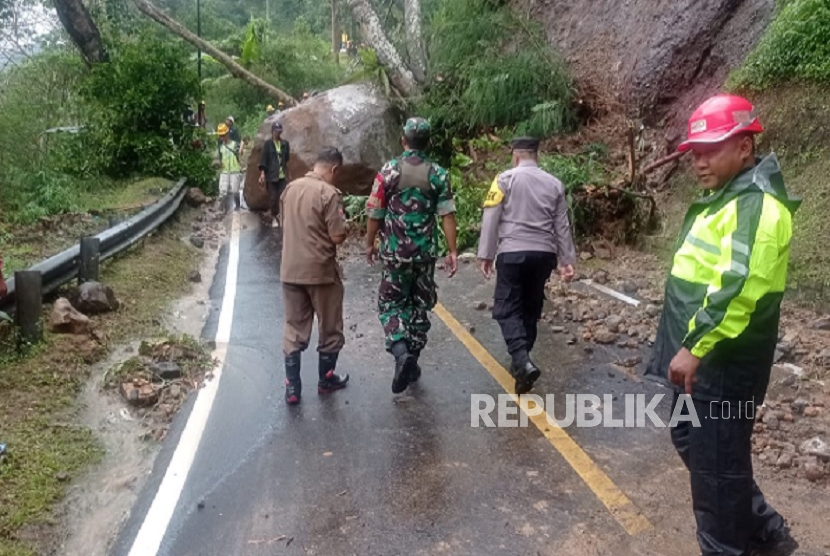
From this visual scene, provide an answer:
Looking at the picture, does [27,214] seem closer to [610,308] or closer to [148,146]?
[148,146]

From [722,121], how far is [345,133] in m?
13.1

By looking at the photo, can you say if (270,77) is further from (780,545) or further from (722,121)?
(780,545)

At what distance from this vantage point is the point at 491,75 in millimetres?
15211

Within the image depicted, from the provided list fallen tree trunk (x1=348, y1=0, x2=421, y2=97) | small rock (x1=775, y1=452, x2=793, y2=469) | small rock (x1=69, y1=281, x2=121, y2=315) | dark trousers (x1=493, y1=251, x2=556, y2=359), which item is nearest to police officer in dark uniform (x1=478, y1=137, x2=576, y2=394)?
dark trousers (x1=493, y1=251, x2=556, y2=359)

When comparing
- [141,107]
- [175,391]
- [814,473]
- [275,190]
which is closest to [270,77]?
[141,107]

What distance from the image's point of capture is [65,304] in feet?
24.8

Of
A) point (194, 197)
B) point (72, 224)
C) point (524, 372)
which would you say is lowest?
point (524, 372)

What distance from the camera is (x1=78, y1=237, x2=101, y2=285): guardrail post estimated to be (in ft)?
28.9

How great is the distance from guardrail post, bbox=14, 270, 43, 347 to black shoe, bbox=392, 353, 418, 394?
3021 millimetres

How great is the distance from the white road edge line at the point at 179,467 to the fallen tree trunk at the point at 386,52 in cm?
1003

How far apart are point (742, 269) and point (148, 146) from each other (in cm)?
1749

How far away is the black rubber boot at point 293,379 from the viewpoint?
620cm

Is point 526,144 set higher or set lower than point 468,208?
higher

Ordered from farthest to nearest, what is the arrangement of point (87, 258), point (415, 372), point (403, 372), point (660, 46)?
point (660, 46)
point (87, 258)
point (415, 372)
point (403, 372)
